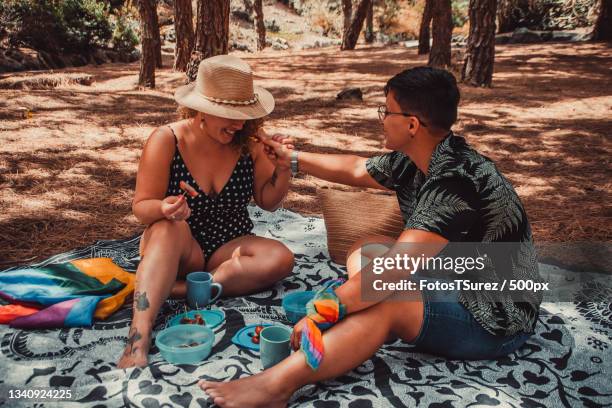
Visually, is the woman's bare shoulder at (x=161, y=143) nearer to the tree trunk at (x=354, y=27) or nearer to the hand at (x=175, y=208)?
the hand at (x=175, y=208)

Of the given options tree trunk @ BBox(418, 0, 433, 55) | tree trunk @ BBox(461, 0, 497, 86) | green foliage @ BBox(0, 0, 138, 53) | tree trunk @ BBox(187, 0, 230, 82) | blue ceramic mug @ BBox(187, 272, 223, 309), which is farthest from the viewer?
tree trunk @ BBox(418, 0, 433, 55)

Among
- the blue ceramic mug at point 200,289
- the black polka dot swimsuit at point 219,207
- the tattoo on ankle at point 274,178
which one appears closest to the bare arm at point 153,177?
the black polka dot swimsuit at point 219,207

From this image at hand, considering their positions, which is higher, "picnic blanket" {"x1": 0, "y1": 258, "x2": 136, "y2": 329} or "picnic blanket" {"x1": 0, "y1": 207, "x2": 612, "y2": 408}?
"picnic blanket" {"x1": 0, "y1": 258, "x2": 136, "y2": 329}

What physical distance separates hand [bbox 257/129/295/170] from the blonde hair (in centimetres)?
5

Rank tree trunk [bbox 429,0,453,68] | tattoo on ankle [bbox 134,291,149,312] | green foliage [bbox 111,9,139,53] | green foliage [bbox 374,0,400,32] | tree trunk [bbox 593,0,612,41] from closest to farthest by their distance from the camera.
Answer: tattoo on ankle [bbox 134,291,149,312] < tree trunk [bbox 429,0,453,68] < tree trunk [bbox 593,0,612,41] < green foliage [bbox 111,9,139,53] < green foliage [bbox 374,0,400,32]

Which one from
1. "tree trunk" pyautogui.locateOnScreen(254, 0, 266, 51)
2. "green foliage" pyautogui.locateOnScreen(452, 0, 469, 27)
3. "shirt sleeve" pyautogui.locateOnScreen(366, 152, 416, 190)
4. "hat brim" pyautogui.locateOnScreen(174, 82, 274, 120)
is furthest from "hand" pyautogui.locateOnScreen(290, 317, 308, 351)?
"green foliage" pyautogui.locateOnScreen(452, 0, 469, 27)

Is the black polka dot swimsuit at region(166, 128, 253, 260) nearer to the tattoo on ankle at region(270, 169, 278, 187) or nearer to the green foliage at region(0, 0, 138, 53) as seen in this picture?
the tattoo on ankle at region(270, 169, 278, 187)

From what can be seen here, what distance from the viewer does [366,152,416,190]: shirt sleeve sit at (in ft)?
8.80

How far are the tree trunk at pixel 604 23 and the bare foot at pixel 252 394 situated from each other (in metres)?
14.7

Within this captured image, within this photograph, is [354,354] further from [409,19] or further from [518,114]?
[409,19]

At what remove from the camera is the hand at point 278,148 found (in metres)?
3.01

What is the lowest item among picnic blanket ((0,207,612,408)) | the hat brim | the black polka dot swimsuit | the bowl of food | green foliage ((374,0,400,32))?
picnic blanket ((0,207,612,408))

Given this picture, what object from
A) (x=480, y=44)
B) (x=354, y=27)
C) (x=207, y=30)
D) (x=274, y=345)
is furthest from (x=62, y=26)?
(x=274, y=345)

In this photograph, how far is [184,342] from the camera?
2.45 metres
